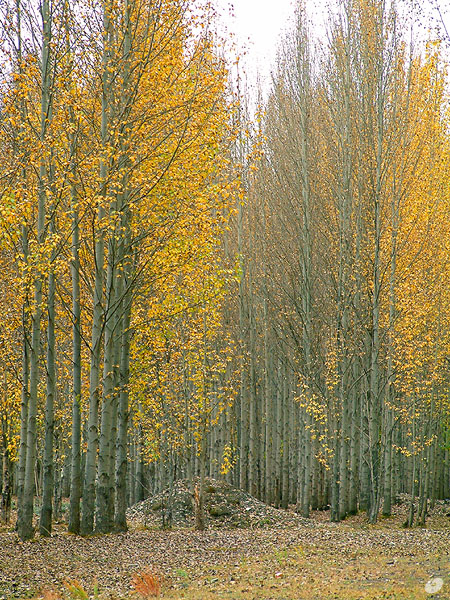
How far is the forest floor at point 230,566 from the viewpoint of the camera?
759cm

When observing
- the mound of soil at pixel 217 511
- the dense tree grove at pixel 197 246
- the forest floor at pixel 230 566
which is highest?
the dense tree grove at pixel 197 246

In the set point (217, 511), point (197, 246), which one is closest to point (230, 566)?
point (197, 246)

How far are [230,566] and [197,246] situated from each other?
5.77 meters

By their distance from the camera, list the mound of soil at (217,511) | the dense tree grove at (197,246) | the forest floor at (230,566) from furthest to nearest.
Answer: the mound of soil at (217,511) < the dense tree grove at (197,246) < the forest floor at (230,566)

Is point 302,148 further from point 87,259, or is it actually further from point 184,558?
point 184,558

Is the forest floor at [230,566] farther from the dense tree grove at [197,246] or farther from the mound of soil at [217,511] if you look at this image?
the mound of soil at [217,511]

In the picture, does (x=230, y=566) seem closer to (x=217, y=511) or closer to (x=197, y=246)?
(x=197, y=246)

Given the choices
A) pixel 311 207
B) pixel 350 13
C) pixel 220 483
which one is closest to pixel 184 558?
pixel 220 483

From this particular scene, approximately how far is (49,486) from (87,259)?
5.05 metres

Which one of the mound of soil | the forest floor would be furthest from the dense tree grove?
the forest floor

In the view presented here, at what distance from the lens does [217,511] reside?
18.3 meters

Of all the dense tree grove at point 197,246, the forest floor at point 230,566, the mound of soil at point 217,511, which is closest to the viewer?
the forest floor at point 230,566

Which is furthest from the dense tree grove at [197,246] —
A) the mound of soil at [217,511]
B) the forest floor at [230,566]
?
the forest floor at [230,566]

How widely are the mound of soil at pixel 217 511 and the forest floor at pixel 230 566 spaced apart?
3922 millimetres
